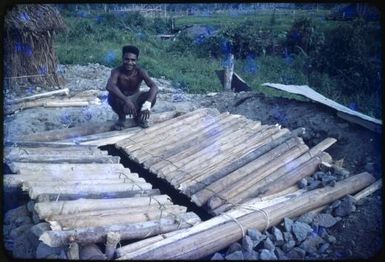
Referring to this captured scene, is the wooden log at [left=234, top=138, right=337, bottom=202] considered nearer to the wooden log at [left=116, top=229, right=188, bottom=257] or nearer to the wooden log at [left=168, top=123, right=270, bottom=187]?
the wooden log at [left=168, top=123, right=270, bottom=187]

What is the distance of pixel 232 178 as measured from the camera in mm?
3834

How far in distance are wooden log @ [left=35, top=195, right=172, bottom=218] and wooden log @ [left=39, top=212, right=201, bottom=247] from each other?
10.9 inches

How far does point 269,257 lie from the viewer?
305cm

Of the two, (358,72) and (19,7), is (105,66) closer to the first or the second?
(19,7)

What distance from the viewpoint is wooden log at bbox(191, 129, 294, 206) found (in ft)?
11.8

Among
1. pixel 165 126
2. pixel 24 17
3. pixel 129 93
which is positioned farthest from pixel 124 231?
pixel 24 17

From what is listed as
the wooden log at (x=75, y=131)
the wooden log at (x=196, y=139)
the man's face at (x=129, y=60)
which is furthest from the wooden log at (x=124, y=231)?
the man's face at (x=129, y=60)

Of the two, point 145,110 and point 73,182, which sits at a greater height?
point 145,110

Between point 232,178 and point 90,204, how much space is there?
1301 mm

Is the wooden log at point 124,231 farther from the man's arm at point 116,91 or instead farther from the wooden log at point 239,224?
the man's arm at point 116,91

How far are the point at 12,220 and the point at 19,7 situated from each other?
19.6ft

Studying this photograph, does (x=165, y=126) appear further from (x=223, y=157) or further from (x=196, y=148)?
(x=223, y=157)

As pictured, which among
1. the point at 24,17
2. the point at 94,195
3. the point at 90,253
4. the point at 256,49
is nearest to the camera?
the point at 90,253

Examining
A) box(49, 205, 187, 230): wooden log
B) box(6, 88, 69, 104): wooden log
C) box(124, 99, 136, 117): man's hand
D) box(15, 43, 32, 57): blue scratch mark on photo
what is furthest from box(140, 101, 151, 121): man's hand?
box(15, 43, 32, 57): blue scratch mark on photo
